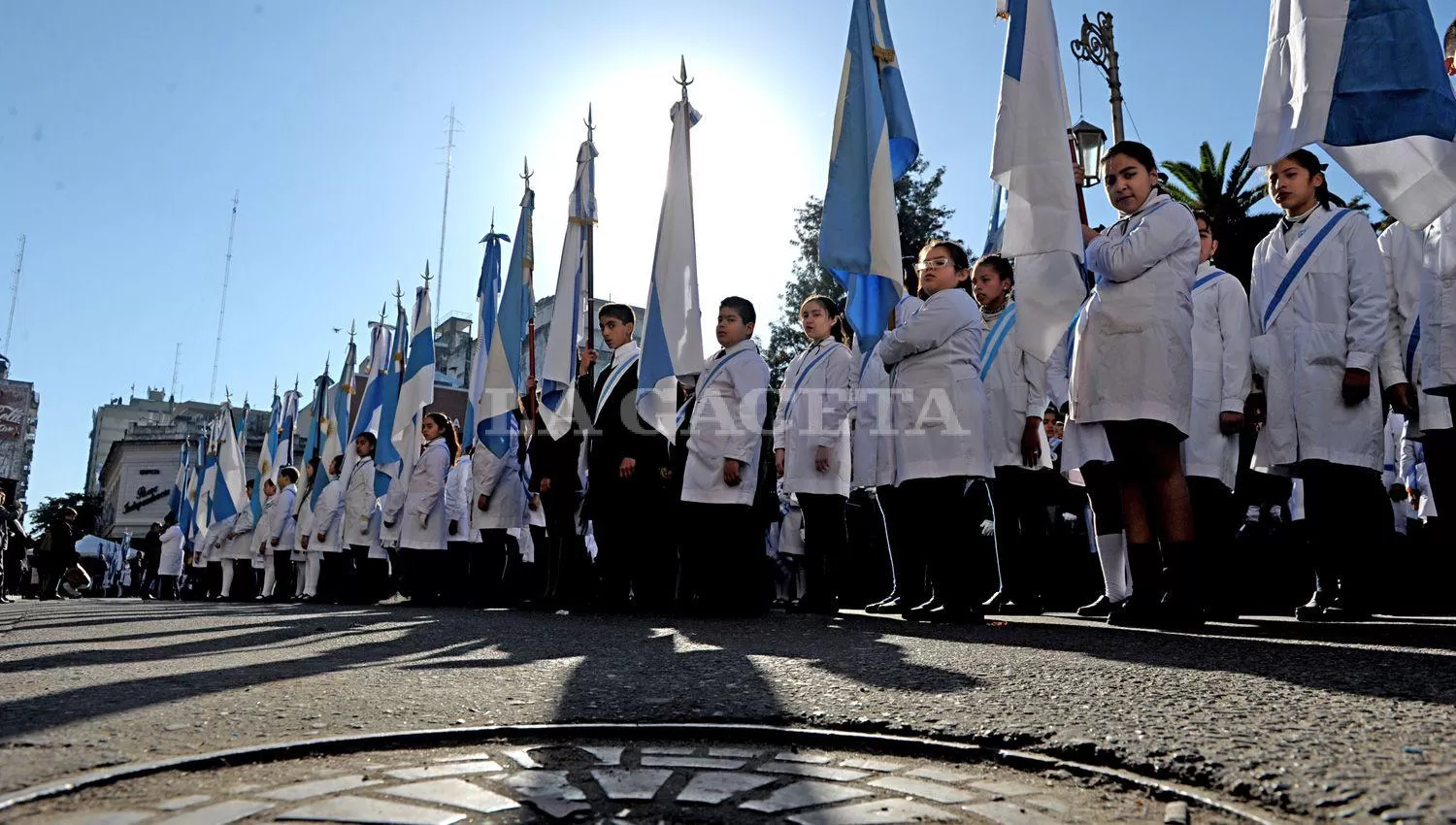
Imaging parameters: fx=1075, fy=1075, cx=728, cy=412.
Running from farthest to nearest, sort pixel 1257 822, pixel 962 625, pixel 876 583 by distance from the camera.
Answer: pixel 876 583 < pixel 962 625 < pixel 1257 822

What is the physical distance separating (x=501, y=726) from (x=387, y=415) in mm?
13647

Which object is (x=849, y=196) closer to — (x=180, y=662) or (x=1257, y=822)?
(x=180, y=662)

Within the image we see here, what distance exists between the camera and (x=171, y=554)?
2352cm

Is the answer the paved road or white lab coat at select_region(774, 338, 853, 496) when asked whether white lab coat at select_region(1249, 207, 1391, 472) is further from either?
white lab coat at select_region(774, 338, 853, 496)

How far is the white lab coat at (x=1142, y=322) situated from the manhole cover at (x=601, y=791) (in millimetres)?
2747

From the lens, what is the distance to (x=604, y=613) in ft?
22.7

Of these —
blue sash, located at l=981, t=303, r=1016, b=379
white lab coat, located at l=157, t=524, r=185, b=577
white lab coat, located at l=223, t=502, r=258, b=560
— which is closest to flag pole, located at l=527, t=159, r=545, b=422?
blue sash, located at l=981, t=303, r=1016, b=379

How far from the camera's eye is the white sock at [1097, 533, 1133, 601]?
218 inches

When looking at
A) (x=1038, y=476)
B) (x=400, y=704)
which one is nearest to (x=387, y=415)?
(x=1038, y=476)

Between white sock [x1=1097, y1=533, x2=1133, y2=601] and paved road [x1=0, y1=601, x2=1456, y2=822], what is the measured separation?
2.22 ft

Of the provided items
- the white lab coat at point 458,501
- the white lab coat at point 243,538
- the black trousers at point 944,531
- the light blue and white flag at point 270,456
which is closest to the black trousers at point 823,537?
the black trousers at point 944,531

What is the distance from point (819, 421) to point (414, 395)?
8760 mm

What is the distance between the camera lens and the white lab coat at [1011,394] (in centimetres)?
634

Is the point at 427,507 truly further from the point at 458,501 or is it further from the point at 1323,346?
the point at 1323,346
